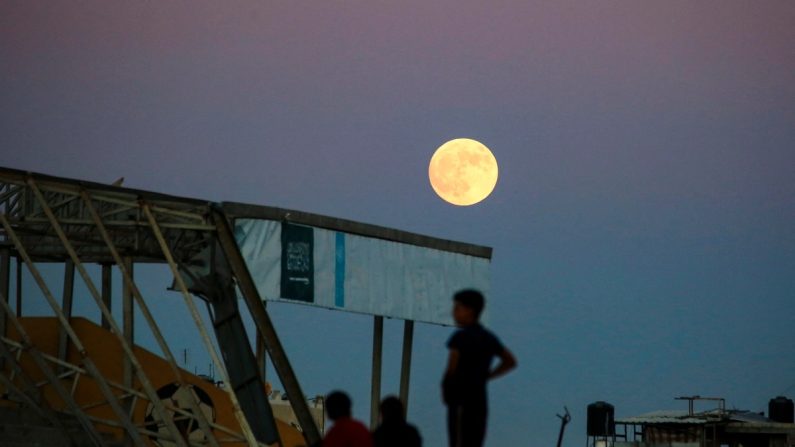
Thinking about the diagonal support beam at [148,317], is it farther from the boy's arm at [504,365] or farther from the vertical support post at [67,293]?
the boy's arm at [504,365]

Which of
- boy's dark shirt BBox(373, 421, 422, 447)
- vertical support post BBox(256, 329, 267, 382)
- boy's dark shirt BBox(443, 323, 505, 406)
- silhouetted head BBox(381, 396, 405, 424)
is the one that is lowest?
boy's dark shirt BBox(373, 421, 422, 447)

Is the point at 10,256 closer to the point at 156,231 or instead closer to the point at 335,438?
the point at 156,231

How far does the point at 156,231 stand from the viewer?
27672 mm

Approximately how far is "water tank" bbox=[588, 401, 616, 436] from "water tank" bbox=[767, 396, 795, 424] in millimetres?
8366

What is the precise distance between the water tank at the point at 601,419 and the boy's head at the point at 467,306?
66.3 meters

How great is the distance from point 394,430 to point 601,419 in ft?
222

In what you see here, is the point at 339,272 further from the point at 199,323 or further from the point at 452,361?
the point at 452,361

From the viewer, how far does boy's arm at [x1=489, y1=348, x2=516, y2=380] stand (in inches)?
506

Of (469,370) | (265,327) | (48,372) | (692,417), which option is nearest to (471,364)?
(469,370)

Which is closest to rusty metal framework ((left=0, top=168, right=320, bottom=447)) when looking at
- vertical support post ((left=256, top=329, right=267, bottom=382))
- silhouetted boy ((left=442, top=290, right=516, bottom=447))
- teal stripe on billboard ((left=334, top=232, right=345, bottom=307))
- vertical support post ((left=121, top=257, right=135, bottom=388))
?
vertical support post ((left=121, top=257, right=135, bottom=388))

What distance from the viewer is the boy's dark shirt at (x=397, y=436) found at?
13211 mm

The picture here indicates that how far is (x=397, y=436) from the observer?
1323 centimetres

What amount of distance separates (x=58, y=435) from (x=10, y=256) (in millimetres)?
5833

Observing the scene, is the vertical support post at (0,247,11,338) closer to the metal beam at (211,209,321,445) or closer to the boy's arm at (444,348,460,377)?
the metal beam at (211,209,321,445)
